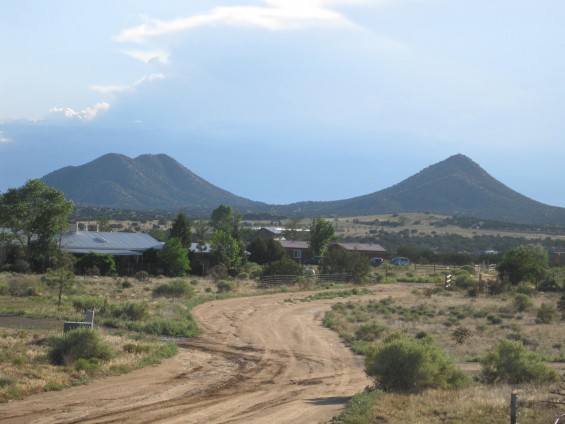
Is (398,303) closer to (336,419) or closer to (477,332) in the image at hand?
(477,332)

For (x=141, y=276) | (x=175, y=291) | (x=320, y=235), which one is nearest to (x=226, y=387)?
(x=175, y=291)

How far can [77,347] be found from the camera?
69.3 feet

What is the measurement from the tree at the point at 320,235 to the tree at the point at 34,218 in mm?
38679

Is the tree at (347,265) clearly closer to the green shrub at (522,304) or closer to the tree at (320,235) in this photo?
the tree at (320,235)

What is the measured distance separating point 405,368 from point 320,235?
3159 inches

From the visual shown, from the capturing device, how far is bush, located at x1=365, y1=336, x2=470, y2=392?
18.0 m

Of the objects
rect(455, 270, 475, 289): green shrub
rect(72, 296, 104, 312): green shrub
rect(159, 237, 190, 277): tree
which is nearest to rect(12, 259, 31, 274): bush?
rect(159, 237, 190, 277): tree

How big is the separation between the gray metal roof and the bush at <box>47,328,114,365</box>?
154ft

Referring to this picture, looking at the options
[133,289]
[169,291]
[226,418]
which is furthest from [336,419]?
[133,289]

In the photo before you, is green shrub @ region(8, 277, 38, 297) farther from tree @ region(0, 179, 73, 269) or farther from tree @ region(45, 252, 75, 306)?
tree @ region(0, 179, 73, 269)

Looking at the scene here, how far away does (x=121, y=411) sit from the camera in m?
15.7

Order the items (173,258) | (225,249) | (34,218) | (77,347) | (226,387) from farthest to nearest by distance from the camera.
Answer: (225,249) → (173,258) → (34,218) → (77,347) → (226,387)

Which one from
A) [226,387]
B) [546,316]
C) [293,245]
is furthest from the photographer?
[293,245]

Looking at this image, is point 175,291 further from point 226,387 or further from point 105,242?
point 226,387
